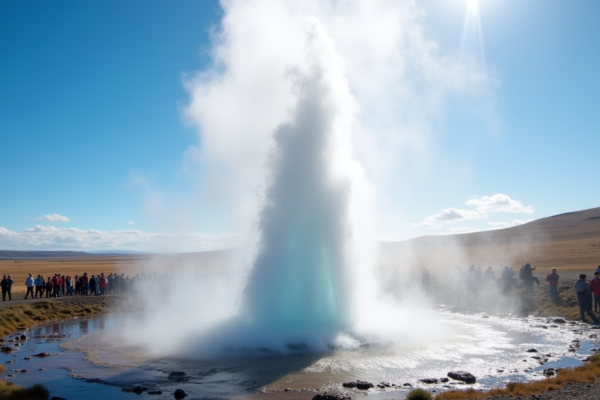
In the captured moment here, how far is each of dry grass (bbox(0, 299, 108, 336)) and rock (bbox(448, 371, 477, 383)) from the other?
1841 centimetres

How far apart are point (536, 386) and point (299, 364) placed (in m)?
6.39

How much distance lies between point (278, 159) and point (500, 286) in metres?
17.2

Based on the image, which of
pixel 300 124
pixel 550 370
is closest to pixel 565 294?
pixel 550 370

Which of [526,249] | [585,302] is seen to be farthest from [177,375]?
[526,249]

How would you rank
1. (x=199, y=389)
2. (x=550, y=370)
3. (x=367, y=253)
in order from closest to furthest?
(x=199, y=389) < (x=550, y=370) < (x=367, y=253)

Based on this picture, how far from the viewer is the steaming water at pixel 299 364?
37.5ft

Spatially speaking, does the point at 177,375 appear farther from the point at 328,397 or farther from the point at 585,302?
the point at 585,302

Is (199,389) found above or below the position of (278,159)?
below

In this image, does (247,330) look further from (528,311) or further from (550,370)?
(528,311)

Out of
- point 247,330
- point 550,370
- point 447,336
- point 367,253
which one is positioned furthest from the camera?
point 367,253

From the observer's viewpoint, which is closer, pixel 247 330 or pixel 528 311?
pixel 247 330

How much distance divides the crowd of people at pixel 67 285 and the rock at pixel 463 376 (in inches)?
1047

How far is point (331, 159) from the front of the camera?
1908 cm

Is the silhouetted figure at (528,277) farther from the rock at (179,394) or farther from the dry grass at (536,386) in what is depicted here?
the rock at (179,394)
